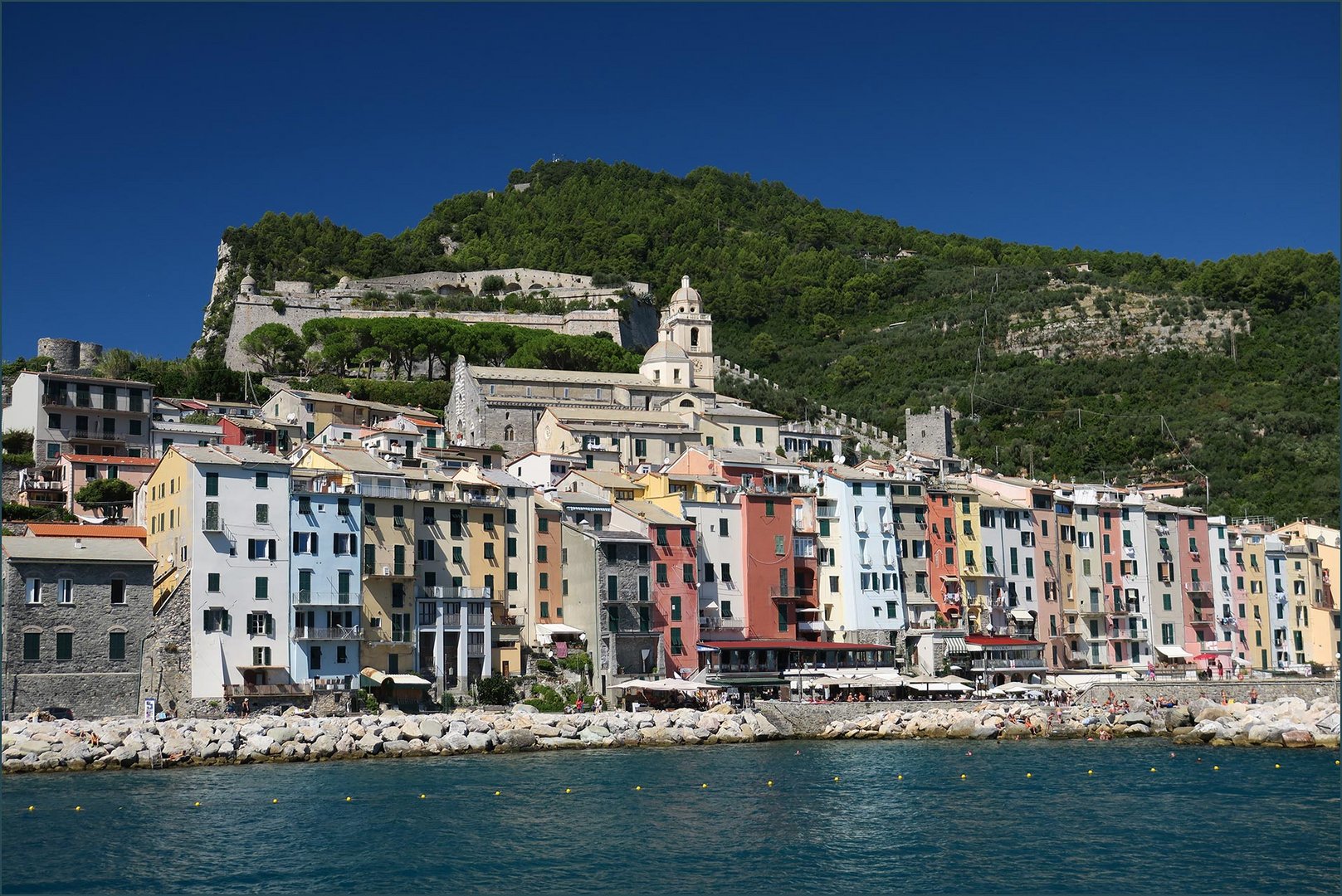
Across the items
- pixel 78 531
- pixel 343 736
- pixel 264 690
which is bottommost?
pixel 343 736

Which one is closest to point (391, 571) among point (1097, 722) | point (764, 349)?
point (1097, 722)

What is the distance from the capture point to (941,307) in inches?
5315

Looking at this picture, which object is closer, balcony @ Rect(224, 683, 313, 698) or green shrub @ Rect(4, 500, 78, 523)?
balcony @ Rect(224, 683, 313, 698)

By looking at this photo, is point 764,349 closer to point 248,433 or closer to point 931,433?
point 931,433

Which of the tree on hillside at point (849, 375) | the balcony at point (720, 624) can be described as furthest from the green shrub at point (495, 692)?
the tree on hillside at point (849, 375)

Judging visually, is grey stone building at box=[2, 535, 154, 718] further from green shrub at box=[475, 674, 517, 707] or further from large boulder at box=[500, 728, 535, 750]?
green shrub at box=[475, 674, 517, 707]

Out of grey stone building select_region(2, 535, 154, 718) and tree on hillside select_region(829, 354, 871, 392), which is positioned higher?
tree on hillside select_region(829, 354, 871, 392)

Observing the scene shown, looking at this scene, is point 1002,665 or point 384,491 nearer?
point 384,491

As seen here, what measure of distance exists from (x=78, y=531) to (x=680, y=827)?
1097 inches

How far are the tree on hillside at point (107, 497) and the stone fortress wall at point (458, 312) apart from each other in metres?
35.6

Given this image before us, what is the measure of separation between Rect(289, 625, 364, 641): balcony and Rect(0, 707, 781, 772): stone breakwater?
9.73ft

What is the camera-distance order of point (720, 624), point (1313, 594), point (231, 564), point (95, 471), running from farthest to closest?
point (1313, 594) → point (95, 471) → point (720, 624) → point (231, 564)

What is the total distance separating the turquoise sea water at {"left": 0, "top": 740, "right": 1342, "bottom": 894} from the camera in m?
29.4

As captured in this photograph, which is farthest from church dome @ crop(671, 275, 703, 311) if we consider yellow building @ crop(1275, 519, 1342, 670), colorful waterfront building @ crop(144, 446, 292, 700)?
colorful waterfront building @ crop(144, 446, 292, 700)
